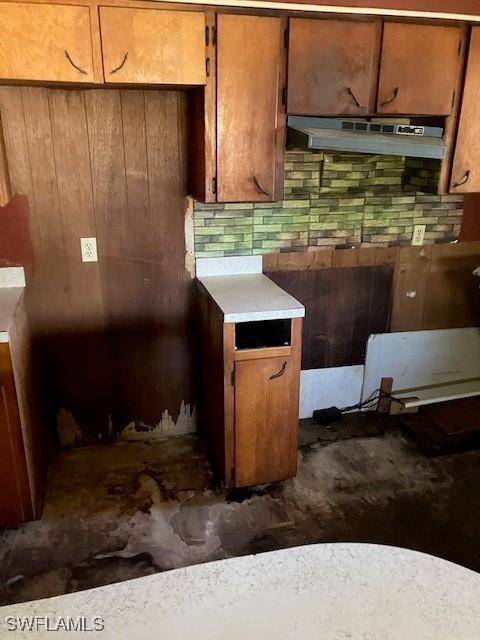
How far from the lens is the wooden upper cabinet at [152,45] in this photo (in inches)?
79.7

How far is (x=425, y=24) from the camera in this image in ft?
7.62

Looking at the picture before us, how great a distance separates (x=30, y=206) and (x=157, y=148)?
2.19 feet

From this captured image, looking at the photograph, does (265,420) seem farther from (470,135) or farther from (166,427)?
(470,135)

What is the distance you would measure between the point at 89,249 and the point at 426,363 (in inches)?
84.6

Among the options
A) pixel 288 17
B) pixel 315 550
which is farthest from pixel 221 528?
pixel 288 17

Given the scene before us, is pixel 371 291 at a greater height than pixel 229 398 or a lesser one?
greater

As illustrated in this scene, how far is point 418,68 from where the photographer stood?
2.38 metres

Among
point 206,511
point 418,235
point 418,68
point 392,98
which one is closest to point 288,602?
point 206,511

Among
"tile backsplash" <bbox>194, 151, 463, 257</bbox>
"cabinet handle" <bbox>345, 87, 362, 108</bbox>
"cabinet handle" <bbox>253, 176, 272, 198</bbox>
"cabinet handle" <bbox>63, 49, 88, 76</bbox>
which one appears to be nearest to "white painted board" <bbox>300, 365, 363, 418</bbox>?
"tile backsplash" <bbox>194, 151, 463, 257</bbox>

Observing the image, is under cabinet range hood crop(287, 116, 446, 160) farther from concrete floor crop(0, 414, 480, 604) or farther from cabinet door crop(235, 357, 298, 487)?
concrete floor crop(0, 414, 480, 604)

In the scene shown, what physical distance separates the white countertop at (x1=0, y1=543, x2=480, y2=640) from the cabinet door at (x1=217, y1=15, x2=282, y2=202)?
1.71m

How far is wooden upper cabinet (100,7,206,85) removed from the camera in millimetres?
2023

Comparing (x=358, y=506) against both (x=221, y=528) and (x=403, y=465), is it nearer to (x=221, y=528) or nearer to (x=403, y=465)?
(x=403, y=465)

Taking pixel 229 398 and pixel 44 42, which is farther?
pixel 229 398
